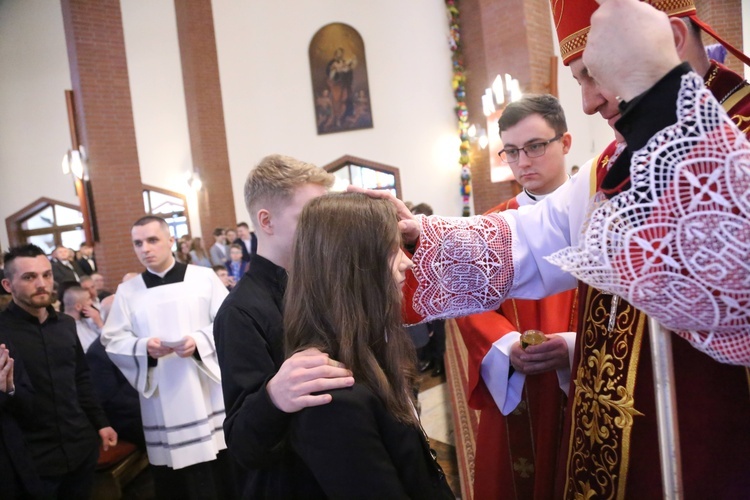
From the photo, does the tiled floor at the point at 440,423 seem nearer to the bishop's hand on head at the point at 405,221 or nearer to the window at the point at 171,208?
the bishop's hand on head at the point at 405,221

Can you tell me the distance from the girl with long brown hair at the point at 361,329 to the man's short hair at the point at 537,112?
44.2 inches

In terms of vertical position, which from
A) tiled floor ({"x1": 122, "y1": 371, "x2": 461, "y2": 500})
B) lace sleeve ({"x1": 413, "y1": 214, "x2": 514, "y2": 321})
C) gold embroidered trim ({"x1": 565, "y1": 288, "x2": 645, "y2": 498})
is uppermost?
lace sleeve ({"x1": 413, "y1": 214, "x2": 514, "y2": 321})

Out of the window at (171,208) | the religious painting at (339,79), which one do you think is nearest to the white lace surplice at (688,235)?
the religious painting at (339,79)

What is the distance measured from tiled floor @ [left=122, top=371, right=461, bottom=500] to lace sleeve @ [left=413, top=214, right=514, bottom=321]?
81.2 inches

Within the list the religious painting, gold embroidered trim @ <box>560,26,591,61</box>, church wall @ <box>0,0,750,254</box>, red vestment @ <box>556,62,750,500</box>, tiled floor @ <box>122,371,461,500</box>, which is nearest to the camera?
red vestment @ <box>556,62,750,500</box>

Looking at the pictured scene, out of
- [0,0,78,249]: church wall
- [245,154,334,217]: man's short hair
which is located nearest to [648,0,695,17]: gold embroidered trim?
[245,154,334,217]: man's short hair

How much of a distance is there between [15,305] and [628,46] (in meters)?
3.34

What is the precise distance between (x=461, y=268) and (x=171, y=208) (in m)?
12.7

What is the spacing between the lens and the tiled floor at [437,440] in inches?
147

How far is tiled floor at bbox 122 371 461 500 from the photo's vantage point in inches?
147

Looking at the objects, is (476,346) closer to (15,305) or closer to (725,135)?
(725,135)

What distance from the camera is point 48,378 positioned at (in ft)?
9.78

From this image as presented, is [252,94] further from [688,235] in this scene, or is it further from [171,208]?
[688,235]

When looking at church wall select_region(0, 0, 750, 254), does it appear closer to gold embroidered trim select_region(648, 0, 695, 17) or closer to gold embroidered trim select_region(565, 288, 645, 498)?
gold embroidered trim select_region(565, 288, 645, 498)
